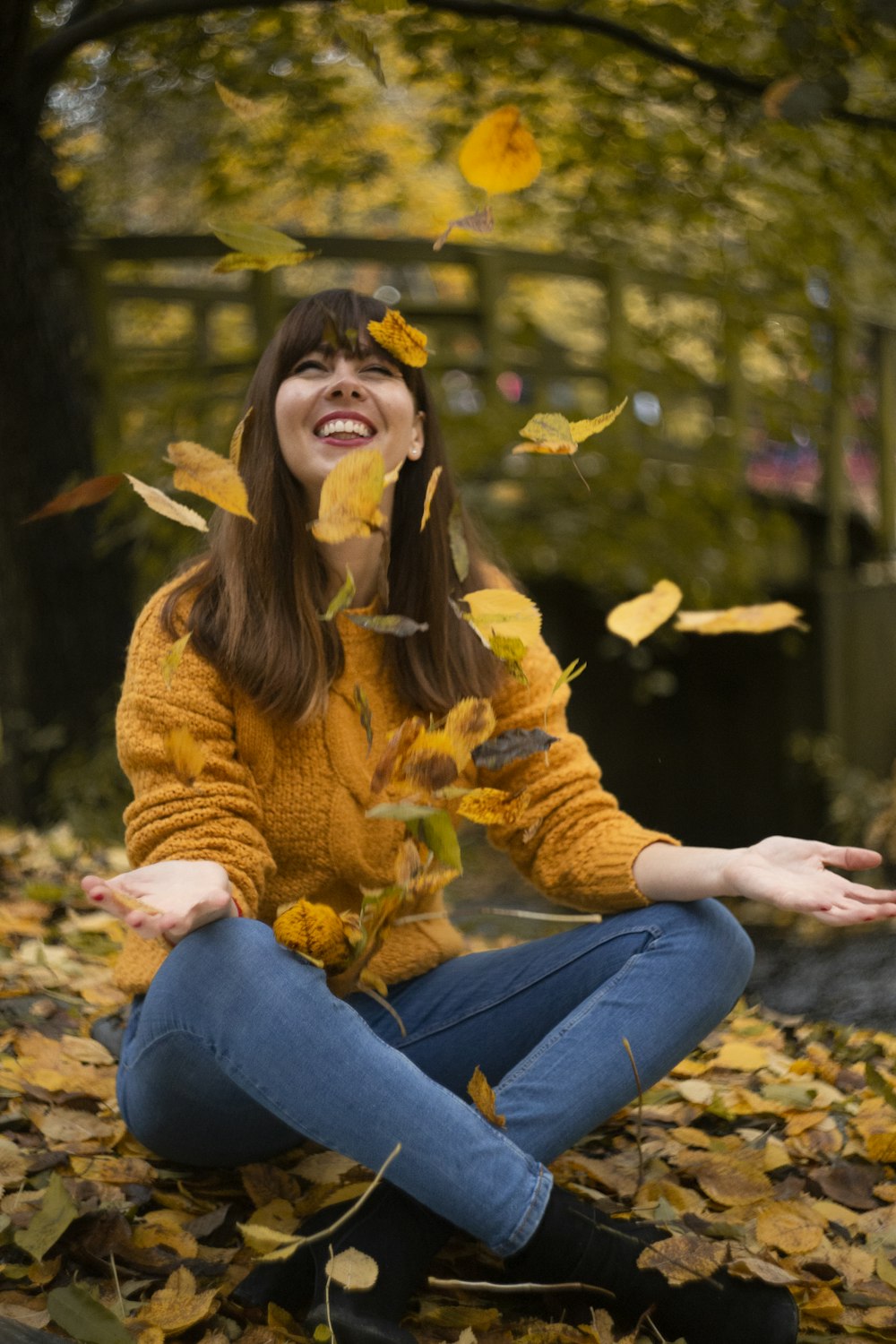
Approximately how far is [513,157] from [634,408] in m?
3.70

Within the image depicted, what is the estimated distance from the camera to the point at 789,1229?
1.61m

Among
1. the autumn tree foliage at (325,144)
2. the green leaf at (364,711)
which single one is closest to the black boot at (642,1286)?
the green leaf at (364,711)

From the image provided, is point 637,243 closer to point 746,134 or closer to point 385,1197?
point 746,134

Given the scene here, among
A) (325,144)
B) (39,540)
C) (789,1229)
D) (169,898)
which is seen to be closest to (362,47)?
(169,898)

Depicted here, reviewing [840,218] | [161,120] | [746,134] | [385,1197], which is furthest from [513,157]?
[161,120]

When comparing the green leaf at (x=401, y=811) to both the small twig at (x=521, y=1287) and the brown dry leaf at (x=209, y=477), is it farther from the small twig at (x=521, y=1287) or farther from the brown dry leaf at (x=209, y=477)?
the small twig at (x=521, y=1287)

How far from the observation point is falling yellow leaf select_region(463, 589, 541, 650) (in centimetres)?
158

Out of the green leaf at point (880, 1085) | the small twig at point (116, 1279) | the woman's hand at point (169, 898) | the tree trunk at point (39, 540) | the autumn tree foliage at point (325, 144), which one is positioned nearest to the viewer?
the woman's hand at point (169, 898)

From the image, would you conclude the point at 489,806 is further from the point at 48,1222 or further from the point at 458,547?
the point at 48,1222

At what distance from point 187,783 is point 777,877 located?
69 cm

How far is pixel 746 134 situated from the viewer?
3.30 meters

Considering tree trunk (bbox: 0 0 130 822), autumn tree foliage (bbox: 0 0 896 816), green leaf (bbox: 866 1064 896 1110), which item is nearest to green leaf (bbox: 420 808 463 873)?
green leaf (bbox: 866 1064 896 1110)

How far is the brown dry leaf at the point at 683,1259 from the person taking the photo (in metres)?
1.39

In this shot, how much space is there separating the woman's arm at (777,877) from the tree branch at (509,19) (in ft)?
5.60
